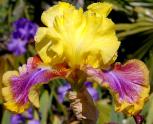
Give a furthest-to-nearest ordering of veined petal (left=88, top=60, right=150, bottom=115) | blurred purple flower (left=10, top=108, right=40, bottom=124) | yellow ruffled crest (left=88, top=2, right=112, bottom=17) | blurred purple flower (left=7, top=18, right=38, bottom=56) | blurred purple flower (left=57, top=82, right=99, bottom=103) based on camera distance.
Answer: blurred purple flower (left=7, top=18, right=38, bottom=56)
blurred purple flower (left=57, top=82, right=99, bottom=103)
blurred purple flower (left=10, top=108, right=40, bottom=124)
yellow ruffled crest (left=88, top=2, right=112, bottom=17)
veined petal (left=88, top=60, right=150, bottom=115)

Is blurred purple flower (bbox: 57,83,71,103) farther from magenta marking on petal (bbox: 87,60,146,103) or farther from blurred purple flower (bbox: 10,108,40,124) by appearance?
magenta marking on petal (bbox: 87,60,146,103)

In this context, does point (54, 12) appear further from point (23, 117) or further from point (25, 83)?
point (23, 117)

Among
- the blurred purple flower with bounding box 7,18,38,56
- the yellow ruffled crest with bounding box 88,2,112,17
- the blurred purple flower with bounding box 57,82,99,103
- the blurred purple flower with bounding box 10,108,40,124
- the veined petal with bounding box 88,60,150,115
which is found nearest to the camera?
the veined petal with bounding box 88,60,150,115

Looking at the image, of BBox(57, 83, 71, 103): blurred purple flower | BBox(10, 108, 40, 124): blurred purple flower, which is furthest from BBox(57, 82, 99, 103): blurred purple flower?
BBox(10, 108, 40, 124): blurred purple flower

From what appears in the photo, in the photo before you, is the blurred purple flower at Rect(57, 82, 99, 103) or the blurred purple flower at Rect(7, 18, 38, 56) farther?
the blurred purple flower at Rect(7, 18, 38, 56)

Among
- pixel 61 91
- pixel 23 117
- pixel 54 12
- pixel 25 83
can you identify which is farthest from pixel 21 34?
pixel 25 83

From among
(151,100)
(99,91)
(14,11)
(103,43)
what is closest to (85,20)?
(103,43)

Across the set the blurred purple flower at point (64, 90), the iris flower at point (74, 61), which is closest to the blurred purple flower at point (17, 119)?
the blurred purple flower at point (64, 90)
